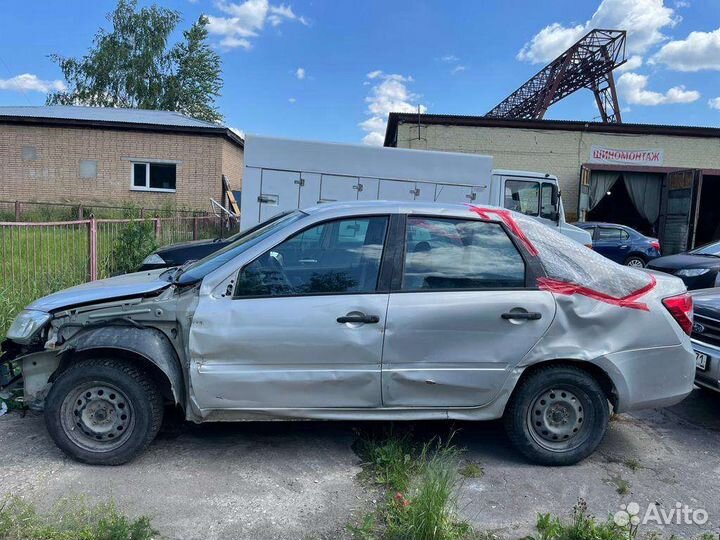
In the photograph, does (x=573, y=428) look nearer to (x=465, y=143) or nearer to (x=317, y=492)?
(x=317, y=492)

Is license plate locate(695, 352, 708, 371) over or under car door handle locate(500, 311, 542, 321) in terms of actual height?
under

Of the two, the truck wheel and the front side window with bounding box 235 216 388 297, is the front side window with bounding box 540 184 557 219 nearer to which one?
the front side window with bounding box 235 216 388 297

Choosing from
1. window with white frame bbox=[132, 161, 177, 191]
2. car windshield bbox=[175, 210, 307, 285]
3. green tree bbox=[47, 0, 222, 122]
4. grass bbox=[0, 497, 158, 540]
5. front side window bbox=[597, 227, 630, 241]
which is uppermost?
green tree bbox=[47, 0, 222, 122]

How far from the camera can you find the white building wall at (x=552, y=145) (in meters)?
18.1

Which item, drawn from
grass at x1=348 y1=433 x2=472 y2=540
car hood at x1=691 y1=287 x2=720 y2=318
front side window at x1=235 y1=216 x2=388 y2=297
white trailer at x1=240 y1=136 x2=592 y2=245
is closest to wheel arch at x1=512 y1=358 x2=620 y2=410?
grass at x1=348 y1=433 x2=472 y2=540

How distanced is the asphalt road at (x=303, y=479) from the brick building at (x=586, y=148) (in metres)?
15.2

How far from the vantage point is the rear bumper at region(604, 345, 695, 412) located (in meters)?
3.45

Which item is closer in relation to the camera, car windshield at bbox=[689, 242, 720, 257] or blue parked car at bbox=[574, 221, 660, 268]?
car windshield at bbox=[689, 242, 720, 257]

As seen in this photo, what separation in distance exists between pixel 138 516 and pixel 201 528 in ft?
1.25

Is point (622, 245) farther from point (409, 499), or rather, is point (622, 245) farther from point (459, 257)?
point (409, 499)

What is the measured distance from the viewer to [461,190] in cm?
984

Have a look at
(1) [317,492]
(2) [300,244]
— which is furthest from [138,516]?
(2) [300,244]

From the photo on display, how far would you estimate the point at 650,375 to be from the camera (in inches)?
138

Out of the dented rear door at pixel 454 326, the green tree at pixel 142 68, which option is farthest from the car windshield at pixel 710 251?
the green tree at pixel 142 68
